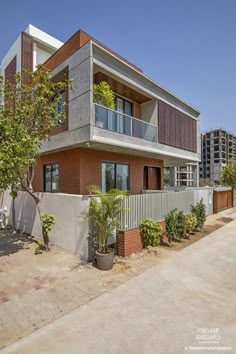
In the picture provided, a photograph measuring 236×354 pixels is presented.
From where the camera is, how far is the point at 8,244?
9484mm

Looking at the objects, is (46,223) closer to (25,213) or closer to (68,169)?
(25,213)

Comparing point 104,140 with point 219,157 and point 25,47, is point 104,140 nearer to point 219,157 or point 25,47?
point 25,47

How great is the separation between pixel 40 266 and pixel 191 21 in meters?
11.0

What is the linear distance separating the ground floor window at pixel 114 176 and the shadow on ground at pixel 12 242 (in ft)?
14.8

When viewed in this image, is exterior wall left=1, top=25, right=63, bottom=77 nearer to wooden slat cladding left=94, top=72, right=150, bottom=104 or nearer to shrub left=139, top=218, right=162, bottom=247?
wooden slat cladding left=94, top=72, right=150, bottom=104

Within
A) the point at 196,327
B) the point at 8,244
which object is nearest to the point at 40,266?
the point at 8,244

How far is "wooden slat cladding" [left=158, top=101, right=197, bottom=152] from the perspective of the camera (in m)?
13.8

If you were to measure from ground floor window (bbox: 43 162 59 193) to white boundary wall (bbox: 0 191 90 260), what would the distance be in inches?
78.6

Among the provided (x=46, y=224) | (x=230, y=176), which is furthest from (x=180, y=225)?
(x=230, y=176)

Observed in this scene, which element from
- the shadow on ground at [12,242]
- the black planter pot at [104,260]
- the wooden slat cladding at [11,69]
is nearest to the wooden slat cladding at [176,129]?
the black planter pot at [104,260]

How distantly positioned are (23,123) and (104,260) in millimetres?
5993

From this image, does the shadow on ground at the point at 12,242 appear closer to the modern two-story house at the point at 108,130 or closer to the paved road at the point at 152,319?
the modern two-story house at the point at 108,130

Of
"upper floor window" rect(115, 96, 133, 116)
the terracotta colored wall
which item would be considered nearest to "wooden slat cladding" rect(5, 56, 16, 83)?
the terracotta colored wall

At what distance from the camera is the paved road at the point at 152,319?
3.49 m
